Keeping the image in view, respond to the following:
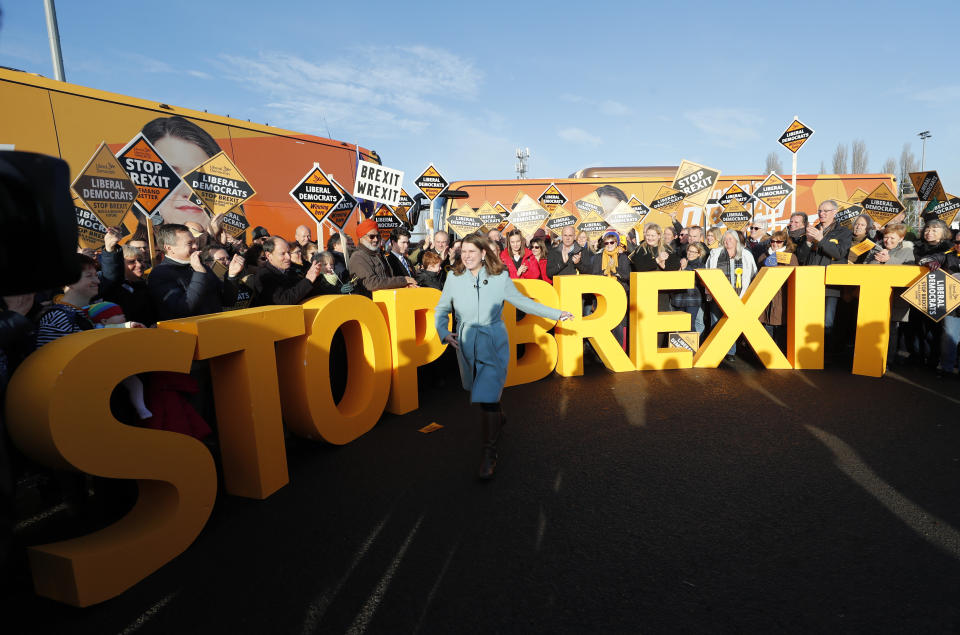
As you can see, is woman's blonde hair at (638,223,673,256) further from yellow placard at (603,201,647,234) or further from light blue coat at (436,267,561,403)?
light blue coat at (436,267,561,403)

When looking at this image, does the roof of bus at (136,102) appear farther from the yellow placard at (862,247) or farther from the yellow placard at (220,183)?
the yellow placard at (862,247)

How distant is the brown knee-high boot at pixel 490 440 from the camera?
12.8ft

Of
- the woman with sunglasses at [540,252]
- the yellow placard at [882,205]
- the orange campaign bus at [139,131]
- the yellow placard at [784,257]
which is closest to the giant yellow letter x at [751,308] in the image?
the yellow placard at [784,257]

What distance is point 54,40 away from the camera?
10.5 meters

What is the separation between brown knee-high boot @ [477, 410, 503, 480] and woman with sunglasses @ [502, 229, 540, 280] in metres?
4.54

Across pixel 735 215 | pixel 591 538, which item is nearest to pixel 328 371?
pixel 591 538

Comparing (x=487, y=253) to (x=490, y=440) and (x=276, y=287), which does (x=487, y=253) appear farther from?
(x=276, y=287)

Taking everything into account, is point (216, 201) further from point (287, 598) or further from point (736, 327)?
point (736, 327)

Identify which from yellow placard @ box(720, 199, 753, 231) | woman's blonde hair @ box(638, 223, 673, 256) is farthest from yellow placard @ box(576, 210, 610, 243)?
yellow placard @ box(720, 199, 753, 231)

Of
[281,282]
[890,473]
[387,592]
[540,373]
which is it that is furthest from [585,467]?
[281,282]

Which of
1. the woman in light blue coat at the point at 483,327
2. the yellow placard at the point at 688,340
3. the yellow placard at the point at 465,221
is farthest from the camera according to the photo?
the yellow placard at the point at 465,221

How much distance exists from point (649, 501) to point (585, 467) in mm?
665

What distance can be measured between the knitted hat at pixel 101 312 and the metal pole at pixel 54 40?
10.2m

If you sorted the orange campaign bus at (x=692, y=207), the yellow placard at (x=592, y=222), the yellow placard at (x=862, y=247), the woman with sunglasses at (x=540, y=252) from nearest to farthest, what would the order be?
the yellow placard at (x=862, y=247), the woman with sunglasses at (x=540, y=252), the yellow placard at (x=592, y=222), the orange campaign bus at (x=692, y=207)
